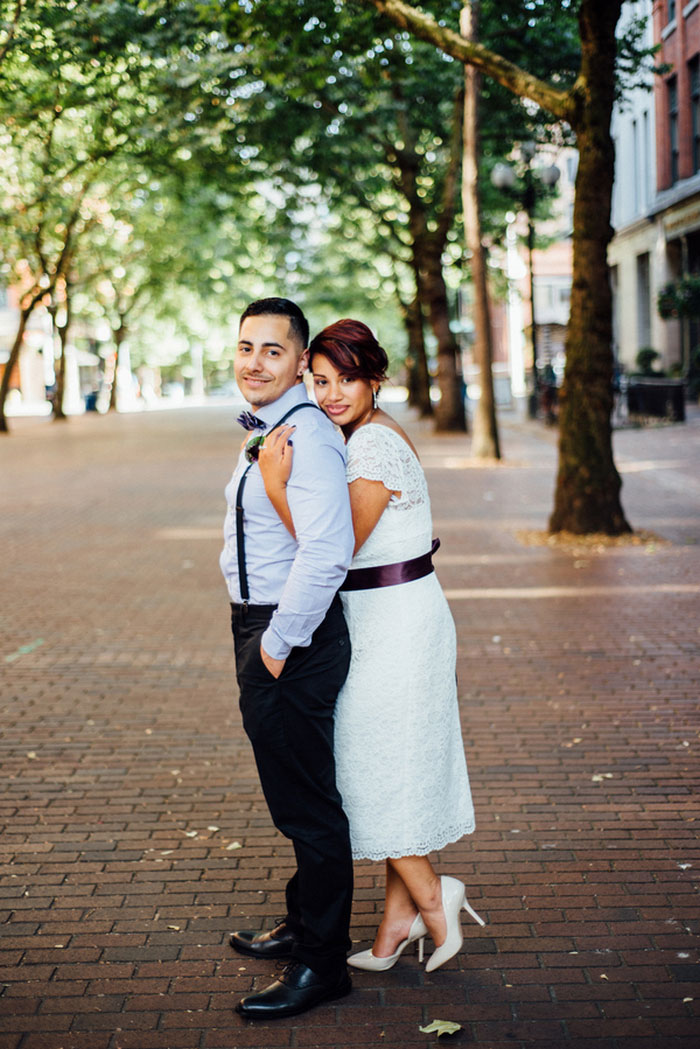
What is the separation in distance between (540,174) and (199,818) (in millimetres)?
23310

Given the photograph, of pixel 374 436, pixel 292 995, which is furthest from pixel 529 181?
pixel 292 995

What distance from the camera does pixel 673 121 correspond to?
3222 centimetres

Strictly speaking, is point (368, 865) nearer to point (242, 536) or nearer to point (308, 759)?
point (308, 759)

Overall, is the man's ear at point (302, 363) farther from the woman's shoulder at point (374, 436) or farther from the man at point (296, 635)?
the woman's shoulder at point (374, 436)

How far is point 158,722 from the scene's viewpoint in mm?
6223

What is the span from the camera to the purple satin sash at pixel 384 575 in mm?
3336

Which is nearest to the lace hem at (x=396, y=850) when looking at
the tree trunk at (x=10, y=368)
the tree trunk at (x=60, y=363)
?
the tree trunk at (x=10, y=368)

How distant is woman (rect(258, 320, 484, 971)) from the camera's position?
332 cm

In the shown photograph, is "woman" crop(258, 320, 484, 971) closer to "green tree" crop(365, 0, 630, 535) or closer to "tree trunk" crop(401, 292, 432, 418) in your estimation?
"green tree" crop(365, 0, 630, 535)

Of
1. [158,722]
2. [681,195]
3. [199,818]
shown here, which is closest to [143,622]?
[158,722]

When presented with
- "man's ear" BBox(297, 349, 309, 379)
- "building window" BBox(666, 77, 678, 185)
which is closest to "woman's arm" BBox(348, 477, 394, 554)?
"man's ear" BBox(297, 349, 309, 379)

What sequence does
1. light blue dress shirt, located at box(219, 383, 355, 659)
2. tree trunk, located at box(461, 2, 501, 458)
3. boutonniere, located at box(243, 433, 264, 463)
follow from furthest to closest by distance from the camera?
tree trunk, located at box(461, 2, 501, 458), boutonniere, located at box(243, 433, 264, 463), light blue dress shirt, located at box(219, 383, 355, 659)

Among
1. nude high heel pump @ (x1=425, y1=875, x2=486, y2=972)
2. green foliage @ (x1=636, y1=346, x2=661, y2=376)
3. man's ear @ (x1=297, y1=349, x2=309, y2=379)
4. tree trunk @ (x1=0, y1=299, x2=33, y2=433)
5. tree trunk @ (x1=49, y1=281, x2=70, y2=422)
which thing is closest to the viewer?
man's ear @ (x1=297, y1=349, x2=309, y2=379)

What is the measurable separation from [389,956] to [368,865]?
867 mm
